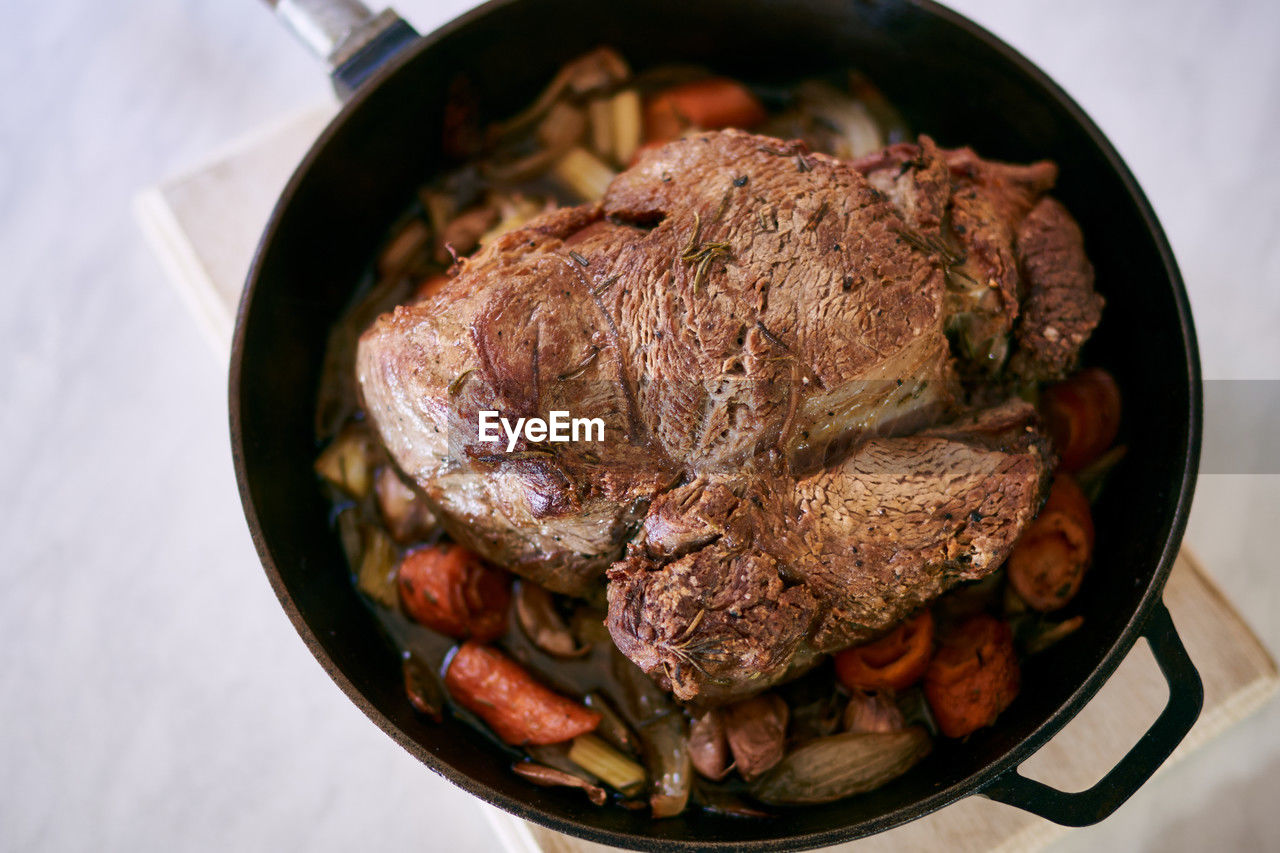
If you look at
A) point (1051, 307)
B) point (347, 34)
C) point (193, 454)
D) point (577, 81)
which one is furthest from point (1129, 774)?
point (193, 454)

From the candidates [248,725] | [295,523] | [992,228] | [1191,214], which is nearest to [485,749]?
[295,523]

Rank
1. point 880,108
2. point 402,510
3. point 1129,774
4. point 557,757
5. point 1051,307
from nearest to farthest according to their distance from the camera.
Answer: point 1129,774, point 1051,307, point 557,757, point 402,510, point 880,108

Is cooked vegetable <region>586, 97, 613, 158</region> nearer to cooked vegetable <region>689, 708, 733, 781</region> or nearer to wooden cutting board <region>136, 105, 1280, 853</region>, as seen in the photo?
wooden cutting board <region>136, 105, 1280, 853</region>

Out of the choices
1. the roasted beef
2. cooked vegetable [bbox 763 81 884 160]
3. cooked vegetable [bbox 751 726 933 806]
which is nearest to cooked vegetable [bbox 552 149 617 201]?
cooked vegetable [bbox 763 81 884 160]

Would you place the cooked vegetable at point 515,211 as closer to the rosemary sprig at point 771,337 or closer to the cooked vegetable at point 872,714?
the rosemary sprig at point 771,337

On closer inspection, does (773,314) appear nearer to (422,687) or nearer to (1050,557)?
(1050,557)
